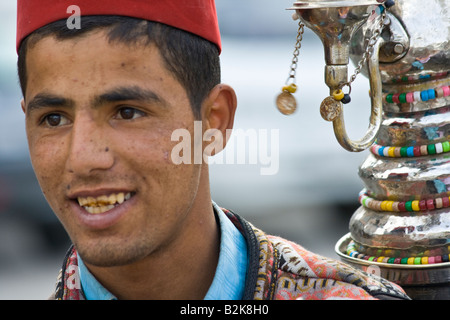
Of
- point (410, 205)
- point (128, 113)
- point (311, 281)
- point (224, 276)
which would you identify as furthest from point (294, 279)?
point (128, 113)

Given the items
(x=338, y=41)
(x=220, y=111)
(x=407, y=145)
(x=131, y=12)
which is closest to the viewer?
(x=131, y=12)

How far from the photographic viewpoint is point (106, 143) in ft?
6.95

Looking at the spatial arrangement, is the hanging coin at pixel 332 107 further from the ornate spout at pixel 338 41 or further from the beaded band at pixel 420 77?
the beaded band at pixel 420 77

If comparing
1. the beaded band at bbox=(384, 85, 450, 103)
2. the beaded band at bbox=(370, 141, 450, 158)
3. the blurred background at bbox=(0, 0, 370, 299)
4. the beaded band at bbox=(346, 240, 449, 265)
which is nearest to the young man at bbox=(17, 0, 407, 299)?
the beaded band at bbox=(346, 240, 449, 265)

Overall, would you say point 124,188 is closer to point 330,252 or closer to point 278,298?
point 278,298

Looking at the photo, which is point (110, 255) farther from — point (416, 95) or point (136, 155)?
point (416, 95)

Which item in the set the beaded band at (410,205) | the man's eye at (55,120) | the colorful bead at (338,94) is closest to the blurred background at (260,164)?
the beaded band at (410,205)

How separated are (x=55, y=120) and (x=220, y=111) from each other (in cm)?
55

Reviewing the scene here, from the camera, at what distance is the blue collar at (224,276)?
236 cm

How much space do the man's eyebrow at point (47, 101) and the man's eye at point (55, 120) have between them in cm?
4

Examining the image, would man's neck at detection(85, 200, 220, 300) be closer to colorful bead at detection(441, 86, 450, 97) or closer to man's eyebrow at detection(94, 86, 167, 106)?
man's eyebrow at detection(94, 86, 167, 106)

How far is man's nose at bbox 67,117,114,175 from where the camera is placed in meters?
2.08

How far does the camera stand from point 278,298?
2338 millimetres

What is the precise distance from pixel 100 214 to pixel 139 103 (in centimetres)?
33
